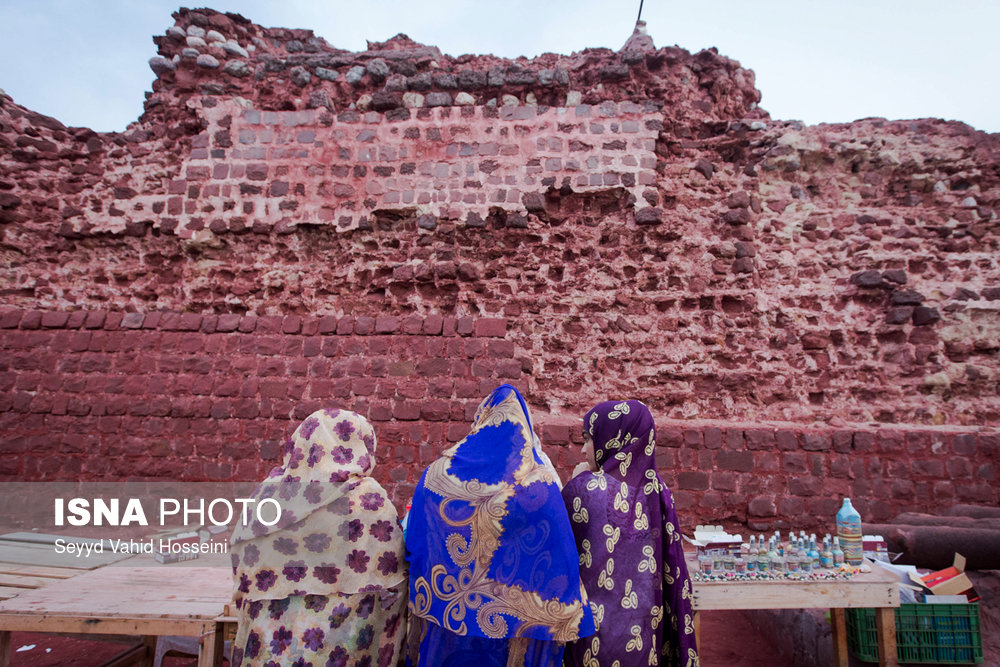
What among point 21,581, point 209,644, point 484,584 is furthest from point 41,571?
point 484,584

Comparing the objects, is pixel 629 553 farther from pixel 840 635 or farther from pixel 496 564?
pixel 840 635

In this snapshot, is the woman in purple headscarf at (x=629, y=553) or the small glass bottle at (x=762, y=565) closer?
the woman in purple headscarf at (x=629, y=553)

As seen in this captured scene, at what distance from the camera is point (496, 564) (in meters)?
2.31

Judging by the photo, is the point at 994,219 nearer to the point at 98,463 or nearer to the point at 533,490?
the point at 533,490

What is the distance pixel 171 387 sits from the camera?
5.88 m

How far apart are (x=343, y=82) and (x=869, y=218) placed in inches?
233

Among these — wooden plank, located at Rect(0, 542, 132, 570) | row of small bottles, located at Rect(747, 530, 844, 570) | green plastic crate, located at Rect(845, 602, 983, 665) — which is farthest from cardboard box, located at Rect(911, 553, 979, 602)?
wooden plank, located at Rect(0, 542, 132, 570)

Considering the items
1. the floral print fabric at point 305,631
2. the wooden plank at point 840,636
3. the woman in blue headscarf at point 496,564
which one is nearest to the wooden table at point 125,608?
the floral print fabric at point 305,631

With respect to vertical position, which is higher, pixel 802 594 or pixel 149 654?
pixel 802 594

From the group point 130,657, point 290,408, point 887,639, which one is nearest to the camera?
point 887,639

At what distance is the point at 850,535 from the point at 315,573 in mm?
2740

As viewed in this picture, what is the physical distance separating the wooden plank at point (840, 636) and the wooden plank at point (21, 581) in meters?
4.06

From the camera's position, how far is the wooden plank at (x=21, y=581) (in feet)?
9.16

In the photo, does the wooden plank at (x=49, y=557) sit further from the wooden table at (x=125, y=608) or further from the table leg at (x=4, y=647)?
the table leg at (x=4, y=647)
